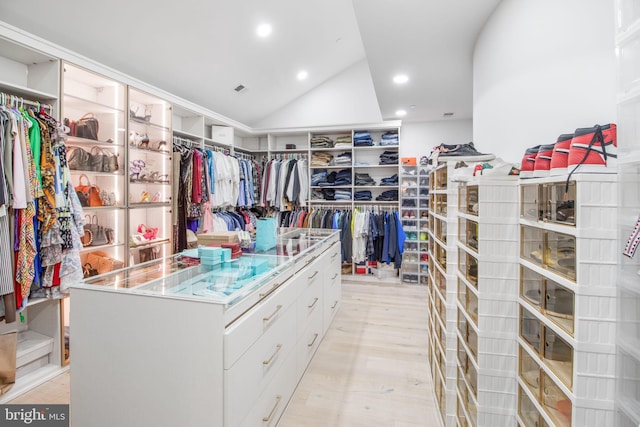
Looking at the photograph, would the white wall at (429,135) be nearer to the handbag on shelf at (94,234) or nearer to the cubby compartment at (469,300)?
the cubby compartment at (469,300)

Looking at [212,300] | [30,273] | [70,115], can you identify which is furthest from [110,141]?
[212,300]

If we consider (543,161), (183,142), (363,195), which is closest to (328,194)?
(363,195)

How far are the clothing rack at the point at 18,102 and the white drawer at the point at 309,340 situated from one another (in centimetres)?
251

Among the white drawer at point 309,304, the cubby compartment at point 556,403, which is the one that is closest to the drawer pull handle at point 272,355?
the white drawer at point 309,304

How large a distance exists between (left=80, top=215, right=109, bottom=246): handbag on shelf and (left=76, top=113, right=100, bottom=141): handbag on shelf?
2.46ft

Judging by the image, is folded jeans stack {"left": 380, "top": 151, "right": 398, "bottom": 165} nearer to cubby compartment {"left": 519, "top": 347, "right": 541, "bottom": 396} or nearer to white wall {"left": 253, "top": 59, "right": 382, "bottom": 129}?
white wall {"left": 253, "top": 59, "right": 382, "bottom": 129}

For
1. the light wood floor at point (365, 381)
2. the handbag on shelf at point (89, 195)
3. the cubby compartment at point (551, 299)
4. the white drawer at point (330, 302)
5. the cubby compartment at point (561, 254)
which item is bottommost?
the light wood floor at point (365, 381)

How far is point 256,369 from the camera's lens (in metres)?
1.51

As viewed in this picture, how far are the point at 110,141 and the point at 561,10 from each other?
333 cm

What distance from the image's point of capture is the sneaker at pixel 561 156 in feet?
3.27

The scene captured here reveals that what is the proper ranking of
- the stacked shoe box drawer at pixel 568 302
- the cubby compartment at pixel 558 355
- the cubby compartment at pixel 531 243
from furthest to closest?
the cubby compartment at pixel 531 243
the cubby compartment at pixel 558 355
the stacked shoe box drawer at pixel 568 302

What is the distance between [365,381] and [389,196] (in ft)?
10.6

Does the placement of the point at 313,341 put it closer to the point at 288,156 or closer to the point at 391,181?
the point at 391,181

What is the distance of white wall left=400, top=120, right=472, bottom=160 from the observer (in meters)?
5.07
